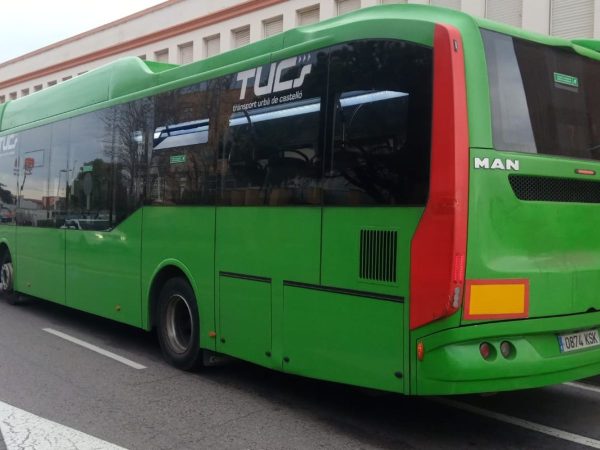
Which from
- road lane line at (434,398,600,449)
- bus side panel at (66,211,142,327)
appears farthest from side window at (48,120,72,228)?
road lane line at (434,398,600,449)

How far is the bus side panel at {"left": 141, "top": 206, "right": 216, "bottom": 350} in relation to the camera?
19.8 ft

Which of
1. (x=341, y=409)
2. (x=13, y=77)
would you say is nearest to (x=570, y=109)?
(x=341, y=409)

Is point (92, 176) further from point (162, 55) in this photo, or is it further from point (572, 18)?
point (162, 55)

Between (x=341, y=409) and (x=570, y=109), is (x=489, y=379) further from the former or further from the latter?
(x=570, y=109)

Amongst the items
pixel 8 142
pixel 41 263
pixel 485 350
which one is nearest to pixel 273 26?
pixel 8 142

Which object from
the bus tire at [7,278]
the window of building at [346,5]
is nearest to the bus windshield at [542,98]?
the bus tire at [7,278]

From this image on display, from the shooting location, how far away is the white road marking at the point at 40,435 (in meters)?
4.39

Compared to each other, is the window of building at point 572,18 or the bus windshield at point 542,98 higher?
the window of building at point 572,18

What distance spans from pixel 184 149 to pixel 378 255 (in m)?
2.84

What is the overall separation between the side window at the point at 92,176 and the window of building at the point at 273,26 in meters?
15.5

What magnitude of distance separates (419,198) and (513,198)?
0.65 metres

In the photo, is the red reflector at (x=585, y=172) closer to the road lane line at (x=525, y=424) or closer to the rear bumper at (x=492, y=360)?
the rear bumper at (x=492, y=360)

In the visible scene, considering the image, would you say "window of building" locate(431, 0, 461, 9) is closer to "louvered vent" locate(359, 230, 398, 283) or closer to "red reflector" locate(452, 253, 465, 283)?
"louvered vent" locate(359, 230, 398, 283)

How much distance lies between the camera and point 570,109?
474 centimetres
